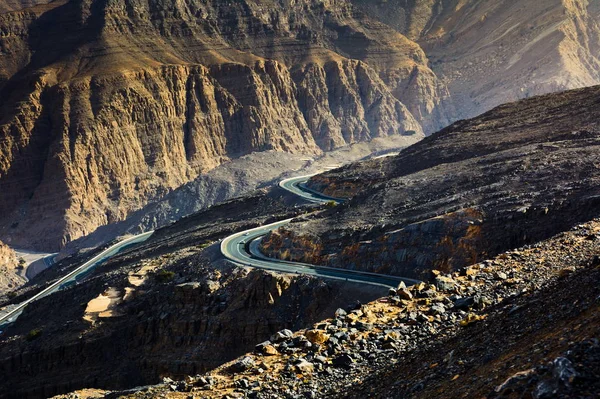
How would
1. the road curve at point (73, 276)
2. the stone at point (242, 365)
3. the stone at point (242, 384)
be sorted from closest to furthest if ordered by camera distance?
the stone at point (242, 384) → the stone at point (242, 365) → the road curve at point (73, 276)

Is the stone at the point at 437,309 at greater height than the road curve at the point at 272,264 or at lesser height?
greater

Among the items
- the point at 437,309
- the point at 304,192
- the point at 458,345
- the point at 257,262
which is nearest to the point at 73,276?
the point at 304,192

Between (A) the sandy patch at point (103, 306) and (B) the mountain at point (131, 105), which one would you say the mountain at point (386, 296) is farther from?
(B) the mountain at point (131, 105)

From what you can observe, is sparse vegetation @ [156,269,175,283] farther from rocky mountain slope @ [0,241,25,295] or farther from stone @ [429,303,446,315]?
rocky mountain slope @ [0,241,25,295]

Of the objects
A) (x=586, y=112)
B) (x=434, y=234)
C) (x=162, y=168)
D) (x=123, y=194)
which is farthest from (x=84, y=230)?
(x=434, y=234)

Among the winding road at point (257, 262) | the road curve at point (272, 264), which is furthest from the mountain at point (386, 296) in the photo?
the winding road at point (257, 262)

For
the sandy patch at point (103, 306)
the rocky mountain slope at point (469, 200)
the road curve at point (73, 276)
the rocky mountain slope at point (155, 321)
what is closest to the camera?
the rocky mountain slope at point (469, 200)
